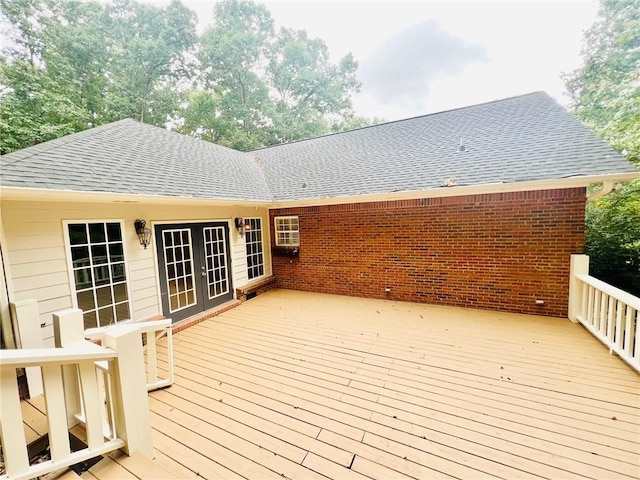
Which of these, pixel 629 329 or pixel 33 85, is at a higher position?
pixel 33 85

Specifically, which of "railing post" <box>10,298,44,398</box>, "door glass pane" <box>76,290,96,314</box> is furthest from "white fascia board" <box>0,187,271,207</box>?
"door glass pane" <box>76,290,96,314</box>

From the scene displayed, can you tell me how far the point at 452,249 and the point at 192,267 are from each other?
5406 mm

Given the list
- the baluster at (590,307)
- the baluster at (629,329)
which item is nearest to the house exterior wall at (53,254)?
the baluster at (629,329)

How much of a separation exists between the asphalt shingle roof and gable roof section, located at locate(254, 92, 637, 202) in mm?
21

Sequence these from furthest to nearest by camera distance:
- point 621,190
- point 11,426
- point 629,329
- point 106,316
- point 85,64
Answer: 1. point 85,64
2. point 621,190
3. point 106,316
4. point 629,329
5. point 11,426

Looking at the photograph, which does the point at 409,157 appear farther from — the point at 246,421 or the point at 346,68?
the point at 346,68

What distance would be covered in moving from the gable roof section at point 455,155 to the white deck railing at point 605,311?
5.70 feet

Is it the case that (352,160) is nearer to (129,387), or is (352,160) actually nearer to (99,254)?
(99,254)

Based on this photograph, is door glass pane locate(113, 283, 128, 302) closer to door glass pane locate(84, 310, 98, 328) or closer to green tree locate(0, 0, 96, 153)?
door glass pane locate(84, 310, 98, 328)

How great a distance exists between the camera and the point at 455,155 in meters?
5.78

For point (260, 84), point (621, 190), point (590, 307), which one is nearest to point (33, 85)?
point (260, 84)

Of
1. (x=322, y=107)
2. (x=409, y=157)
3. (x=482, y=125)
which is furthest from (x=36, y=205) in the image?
(x=322, y=107)

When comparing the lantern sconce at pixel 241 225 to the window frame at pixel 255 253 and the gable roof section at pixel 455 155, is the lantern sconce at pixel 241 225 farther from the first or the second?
the gable roof section at pixel 455 155

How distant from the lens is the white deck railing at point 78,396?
1.27 m
